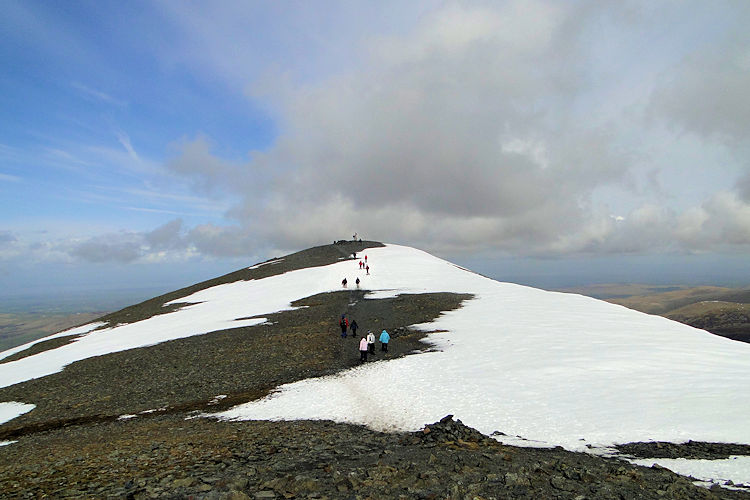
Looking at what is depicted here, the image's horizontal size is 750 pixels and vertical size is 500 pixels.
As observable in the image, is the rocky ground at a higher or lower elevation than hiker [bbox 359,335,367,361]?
lower

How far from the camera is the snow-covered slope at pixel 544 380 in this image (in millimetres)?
15500

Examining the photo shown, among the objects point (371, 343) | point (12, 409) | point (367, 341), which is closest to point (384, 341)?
point (371, 343)

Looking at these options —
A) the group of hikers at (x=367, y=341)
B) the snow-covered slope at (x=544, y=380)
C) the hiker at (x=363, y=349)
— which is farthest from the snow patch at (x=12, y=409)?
the group of hikers at (x=367, y=341)

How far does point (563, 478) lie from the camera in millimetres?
10594

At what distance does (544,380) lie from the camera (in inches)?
843

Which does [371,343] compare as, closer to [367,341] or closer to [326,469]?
[367,341]

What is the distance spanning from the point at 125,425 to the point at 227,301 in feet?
132

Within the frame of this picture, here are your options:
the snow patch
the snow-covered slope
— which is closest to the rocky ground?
the snow-covered slope

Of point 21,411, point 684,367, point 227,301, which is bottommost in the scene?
point 21,411

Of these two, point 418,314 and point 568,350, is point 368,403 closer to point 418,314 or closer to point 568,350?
point 568,350

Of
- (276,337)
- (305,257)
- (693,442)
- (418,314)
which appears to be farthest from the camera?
(305,257)

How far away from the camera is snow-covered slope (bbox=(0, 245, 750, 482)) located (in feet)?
50.9

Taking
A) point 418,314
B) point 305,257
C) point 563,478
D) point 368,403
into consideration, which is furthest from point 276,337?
point 305,257

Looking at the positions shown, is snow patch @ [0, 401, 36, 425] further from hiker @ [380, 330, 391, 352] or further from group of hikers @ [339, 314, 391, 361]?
hiker @ [380, 330, 391, 352]
